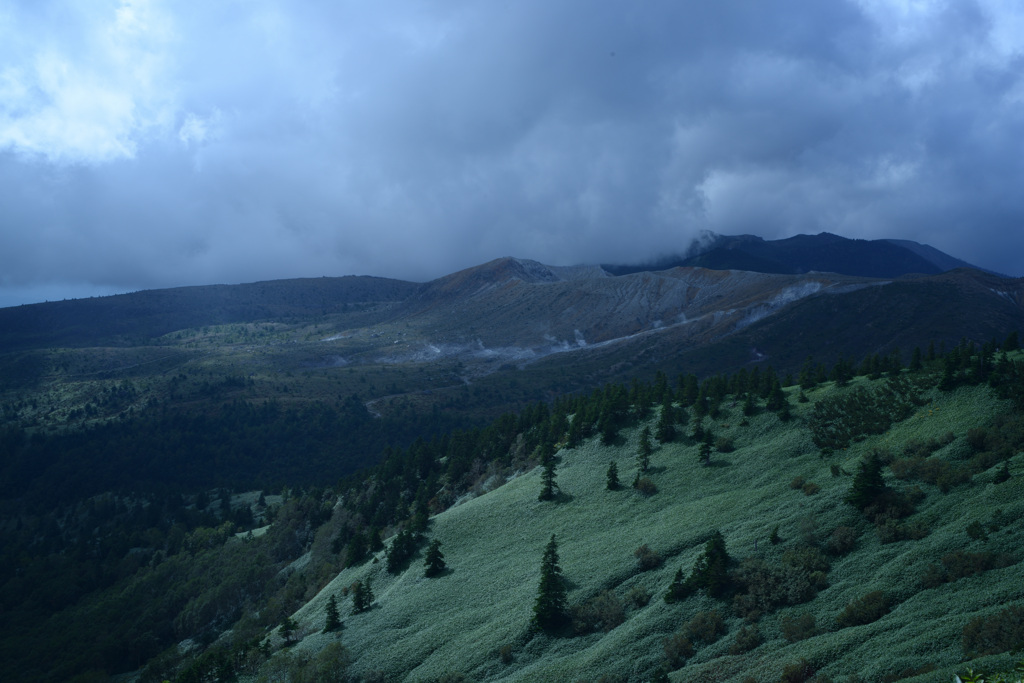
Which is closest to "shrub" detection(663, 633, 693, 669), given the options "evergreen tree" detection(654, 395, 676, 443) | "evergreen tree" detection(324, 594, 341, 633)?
"evergreen tree" detection(324, 594, 341, 633)

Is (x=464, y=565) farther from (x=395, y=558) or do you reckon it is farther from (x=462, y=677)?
(x=462, y=677)

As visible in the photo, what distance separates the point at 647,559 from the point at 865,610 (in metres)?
12.1

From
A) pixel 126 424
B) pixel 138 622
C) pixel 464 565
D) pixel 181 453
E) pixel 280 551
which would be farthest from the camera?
pixel 126 424

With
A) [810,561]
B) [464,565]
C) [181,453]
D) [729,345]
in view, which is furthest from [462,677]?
[729,345]

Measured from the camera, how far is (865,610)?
24.3 m

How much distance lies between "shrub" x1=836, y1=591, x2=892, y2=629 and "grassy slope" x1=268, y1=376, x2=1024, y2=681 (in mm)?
626

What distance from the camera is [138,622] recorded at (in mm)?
65875

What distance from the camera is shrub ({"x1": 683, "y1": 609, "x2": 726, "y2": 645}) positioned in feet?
87.4

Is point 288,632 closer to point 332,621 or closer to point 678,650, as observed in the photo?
point 332,621

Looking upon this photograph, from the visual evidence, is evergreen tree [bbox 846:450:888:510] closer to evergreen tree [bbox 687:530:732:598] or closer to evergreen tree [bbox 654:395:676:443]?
evergreen tree [bbox 687:530:732:598]

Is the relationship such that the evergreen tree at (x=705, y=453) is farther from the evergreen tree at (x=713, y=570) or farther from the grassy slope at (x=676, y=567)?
the evergreen tree at (x=713, y=570)

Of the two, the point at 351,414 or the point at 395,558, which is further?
the point at 351,414

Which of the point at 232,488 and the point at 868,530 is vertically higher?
the point at 868,530

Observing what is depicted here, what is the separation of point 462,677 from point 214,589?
50.7 m
